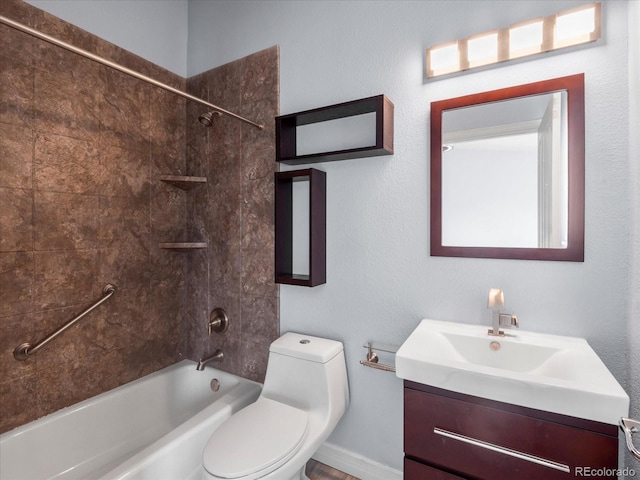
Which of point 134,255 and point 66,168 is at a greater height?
point 66,168

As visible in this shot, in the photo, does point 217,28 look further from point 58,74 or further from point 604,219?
point 604,219

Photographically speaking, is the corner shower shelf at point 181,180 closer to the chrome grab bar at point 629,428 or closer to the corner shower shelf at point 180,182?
the corner shower shelf at point 180,182

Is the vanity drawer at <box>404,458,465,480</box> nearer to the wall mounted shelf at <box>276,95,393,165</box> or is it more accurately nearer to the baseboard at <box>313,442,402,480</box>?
the baseboard at <box>313,442,402,480</box>

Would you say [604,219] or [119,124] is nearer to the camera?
[604,219]

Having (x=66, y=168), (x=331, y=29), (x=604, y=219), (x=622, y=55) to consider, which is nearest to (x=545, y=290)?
(x=604, y=219)

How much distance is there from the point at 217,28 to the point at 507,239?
2.20 meters

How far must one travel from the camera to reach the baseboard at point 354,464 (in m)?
1.56

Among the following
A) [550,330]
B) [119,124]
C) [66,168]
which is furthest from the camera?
[119,124]

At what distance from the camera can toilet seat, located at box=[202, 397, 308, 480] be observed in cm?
109

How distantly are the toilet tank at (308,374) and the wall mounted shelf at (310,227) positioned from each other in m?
0.32

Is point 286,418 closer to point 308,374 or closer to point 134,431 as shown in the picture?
point 308,374

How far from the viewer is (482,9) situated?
4.41 feet

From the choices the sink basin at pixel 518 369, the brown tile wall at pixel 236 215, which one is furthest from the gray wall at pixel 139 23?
→ the sink basin at pixel 518 369

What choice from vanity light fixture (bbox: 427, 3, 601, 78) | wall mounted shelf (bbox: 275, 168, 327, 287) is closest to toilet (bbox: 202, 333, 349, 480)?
wall mounted shelf (bbox: 275, 168, 327, 287)
